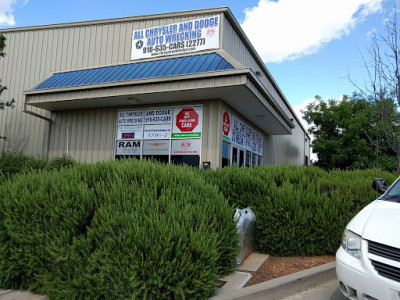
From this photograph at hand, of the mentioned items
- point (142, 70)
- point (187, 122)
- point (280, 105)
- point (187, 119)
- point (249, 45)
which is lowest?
point (187, 122)

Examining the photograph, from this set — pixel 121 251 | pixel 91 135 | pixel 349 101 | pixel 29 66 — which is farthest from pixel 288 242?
pixel 349 101

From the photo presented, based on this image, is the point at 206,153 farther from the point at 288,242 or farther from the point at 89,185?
the point at 89,185

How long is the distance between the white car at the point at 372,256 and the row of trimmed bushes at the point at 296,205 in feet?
6.28

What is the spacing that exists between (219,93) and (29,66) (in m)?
9.93

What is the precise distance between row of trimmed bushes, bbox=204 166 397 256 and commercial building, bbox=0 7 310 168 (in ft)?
13.1

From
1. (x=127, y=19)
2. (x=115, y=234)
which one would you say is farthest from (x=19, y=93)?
(x=115, y=234)

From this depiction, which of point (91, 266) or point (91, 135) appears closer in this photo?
point (91, 266)

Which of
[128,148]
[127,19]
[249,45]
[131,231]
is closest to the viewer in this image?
[131,231]

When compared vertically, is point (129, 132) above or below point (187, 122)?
below

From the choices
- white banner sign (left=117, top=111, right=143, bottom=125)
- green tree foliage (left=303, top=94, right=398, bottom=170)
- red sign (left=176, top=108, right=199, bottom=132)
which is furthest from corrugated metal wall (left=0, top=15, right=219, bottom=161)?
green tree foliage (left=303, top=94, right=398, bottom=170)

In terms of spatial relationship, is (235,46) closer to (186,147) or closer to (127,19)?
(127,19)

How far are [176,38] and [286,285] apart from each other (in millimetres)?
9943

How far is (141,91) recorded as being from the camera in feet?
33.1

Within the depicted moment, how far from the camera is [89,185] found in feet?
14.1
